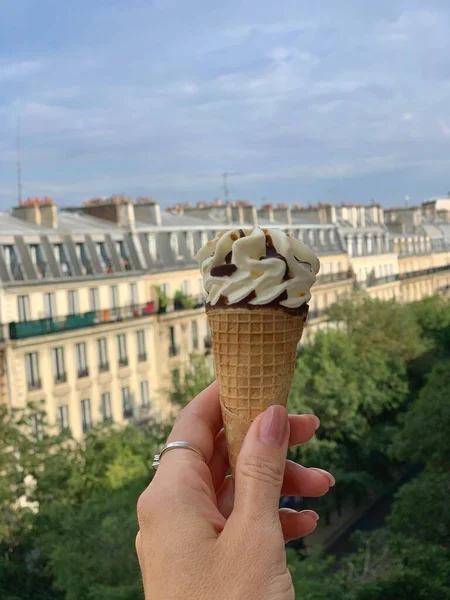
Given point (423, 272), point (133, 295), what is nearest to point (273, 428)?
point (133, 295)

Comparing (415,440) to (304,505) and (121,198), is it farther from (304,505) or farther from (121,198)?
(121,198)

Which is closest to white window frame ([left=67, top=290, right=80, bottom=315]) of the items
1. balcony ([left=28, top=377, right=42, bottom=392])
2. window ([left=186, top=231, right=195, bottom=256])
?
balcony ([left=28, top=377, right=42, bottom=392])

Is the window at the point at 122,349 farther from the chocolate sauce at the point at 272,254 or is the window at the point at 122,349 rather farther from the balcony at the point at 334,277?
the chocolate sauce at the point at 272,254

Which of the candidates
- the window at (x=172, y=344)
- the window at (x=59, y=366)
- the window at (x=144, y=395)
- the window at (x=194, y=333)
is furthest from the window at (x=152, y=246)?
the window at (x=59, y=366)

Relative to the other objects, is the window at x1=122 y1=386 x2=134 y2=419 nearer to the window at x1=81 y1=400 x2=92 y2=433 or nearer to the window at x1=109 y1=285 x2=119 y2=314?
the window at x1=81 y1=400 x2=92 y2=433

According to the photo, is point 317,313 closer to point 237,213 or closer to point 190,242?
point 237,213
